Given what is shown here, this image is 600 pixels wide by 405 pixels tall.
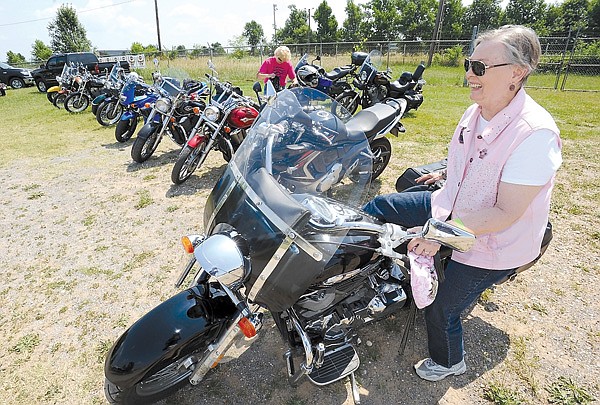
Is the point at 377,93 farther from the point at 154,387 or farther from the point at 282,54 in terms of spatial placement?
the point at 154,387

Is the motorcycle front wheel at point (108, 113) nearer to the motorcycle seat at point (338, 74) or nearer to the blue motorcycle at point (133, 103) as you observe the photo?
the blue motorcycle at point (133, 103)

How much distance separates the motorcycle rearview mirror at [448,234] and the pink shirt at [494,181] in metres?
0.47

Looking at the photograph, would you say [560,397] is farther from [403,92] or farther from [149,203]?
[403,92]

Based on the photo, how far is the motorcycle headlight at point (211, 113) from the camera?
4723 mm

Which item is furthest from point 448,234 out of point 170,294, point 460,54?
point 460,54

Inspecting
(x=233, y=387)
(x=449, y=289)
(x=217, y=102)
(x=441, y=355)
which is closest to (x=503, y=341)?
(x=441, y=355)

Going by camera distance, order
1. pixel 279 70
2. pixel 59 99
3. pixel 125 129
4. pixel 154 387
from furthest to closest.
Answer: pixel 59 99
pixel 125 129
pixel 279 70
pixel 154 387

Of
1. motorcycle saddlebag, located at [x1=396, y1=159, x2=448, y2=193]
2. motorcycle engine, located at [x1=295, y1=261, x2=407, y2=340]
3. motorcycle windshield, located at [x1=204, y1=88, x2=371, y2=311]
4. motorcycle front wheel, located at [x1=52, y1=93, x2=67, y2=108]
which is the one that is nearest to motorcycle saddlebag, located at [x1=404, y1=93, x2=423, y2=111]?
motorcycle saddlebag, located at [x1=396, y1=159, x2=448, y2=193]

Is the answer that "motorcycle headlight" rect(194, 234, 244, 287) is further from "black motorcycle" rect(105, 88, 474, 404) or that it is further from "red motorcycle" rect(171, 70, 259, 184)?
"red motorcycle" rect(171, 70, 259, 184)

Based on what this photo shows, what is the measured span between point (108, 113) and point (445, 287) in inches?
350

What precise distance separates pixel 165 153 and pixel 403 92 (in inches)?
195

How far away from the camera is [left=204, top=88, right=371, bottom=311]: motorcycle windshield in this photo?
1376mm

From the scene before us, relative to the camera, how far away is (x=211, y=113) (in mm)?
4727

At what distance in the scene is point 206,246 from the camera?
136cm
